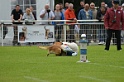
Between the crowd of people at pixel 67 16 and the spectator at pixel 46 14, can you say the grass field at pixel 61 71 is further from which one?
the spectator at pixel 46 14

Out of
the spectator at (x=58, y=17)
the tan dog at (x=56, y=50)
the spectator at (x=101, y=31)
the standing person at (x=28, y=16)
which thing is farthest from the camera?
the standing person at (x=28, y=16)

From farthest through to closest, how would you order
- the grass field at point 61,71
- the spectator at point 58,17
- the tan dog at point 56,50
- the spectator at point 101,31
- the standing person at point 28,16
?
the standing person at point 28,16 → the spectator at point 101,31 → the spectator at point 58,17 → the tan dog at point 56,50 → the grass field at point 61,71

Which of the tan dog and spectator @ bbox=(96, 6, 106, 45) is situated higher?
spectator @ bbox=(96, 6, 106, 45)

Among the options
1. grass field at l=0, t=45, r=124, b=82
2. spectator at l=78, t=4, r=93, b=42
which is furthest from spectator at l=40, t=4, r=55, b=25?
grass field at l=0, t=45, r=124, b=82

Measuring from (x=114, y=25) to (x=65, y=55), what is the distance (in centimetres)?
447

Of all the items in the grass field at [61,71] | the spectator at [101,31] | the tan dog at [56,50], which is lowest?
the grass field at [61,71]

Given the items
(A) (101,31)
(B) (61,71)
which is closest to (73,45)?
(B) (61,71)

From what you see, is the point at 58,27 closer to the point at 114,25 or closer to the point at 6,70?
the point at 114,25

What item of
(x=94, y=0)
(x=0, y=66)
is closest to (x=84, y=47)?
(x=0, y=66)

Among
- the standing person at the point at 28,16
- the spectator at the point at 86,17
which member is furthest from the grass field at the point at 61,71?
the standing person at the point at 28,16

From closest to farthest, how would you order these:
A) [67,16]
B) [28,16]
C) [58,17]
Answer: [28,16], [67,16], [58,17]

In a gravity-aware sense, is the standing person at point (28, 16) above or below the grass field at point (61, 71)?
above

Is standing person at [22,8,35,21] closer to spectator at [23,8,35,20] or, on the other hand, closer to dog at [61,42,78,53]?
spectator at [23,8,35,20]

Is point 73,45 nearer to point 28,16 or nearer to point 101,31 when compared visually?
point 101,31
